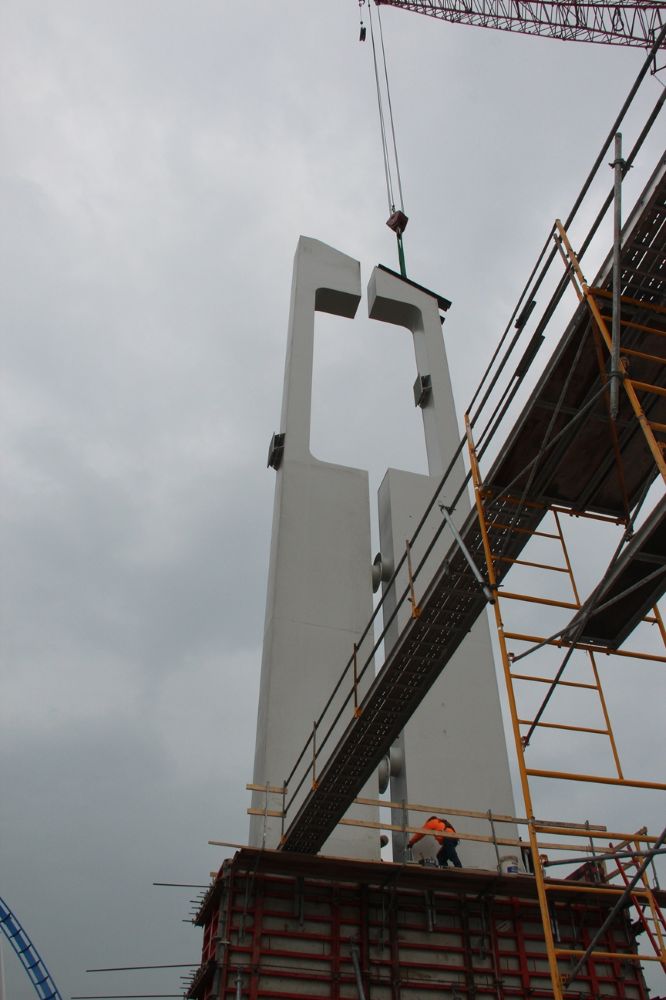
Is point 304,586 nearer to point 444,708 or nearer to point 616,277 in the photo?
point 444,708

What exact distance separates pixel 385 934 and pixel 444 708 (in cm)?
568

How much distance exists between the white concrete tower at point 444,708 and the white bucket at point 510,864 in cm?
107

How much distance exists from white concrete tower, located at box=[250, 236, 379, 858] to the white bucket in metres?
2.54

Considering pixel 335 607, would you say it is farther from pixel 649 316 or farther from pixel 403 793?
pixel 649 316

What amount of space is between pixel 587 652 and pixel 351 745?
393 centimetres

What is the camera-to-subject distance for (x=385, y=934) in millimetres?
12703

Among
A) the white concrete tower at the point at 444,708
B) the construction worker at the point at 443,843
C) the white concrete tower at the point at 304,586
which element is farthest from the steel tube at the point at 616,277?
the white concrete tower at the point at 304,586

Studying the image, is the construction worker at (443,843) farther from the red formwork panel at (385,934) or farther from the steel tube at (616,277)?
the steel tube at (616,277)

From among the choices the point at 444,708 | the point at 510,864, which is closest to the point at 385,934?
the point at 510,864

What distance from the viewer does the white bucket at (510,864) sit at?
1420 centimetres

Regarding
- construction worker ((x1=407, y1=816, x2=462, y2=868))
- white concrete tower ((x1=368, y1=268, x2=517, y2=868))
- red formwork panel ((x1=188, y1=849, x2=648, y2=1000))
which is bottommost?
red formwork panel ((x1=188, y1=849, x2=648, y2=1000))

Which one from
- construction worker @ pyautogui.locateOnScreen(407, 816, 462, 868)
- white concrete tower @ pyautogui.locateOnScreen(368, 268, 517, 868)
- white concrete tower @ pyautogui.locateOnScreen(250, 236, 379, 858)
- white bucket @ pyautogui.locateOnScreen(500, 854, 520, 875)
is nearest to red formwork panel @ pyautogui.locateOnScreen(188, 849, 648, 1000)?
construction worker @ pyautogui.locateOnScreen(407, 816, 462, 868)

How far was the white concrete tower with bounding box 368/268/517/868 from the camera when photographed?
16.5 m

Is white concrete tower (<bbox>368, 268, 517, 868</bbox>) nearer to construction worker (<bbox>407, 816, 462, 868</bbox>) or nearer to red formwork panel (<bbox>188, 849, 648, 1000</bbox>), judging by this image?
construction worker (<bbox>407, 816, 462, 868</bbox>)
